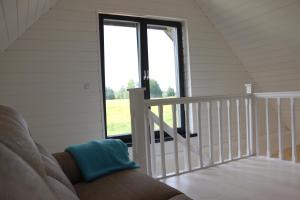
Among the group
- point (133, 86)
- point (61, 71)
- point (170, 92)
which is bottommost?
point (170, 92)

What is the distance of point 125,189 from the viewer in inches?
59.2

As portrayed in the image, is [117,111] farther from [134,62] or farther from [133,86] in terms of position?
[134,62]

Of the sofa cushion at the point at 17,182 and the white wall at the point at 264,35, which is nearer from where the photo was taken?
the sofa cushion at the point at 17,182

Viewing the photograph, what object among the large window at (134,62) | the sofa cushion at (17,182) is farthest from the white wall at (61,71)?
the sofa cushion at (17,182)

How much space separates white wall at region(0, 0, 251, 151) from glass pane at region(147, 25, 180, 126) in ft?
1.04

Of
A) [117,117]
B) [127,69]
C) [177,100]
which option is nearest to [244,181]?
[177,100]

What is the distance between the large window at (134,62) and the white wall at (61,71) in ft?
0.53

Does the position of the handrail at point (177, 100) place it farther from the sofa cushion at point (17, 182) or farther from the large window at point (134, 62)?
the sofa cushion at point (17, 182)

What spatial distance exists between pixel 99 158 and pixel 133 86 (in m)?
2.06

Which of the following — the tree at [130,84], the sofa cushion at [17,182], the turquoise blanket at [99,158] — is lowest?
the turquoise blanket at [99,158]

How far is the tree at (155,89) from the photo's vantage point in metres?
3.92

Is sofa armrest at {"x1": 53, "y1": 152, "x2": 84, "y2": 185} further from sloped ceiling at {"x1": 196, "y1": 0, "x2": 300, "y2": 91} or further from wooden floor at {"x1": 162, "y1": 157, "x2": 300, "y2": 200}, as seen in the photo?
sloped ceiling at {"x1": 196, "y1": 0, "x2": 300, "y2": 91}

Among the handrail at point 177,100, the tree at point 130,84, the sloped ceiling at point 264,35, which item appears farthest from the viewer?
the tree at point 130,84

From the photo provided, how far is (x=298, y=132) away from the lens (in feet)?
15.9
